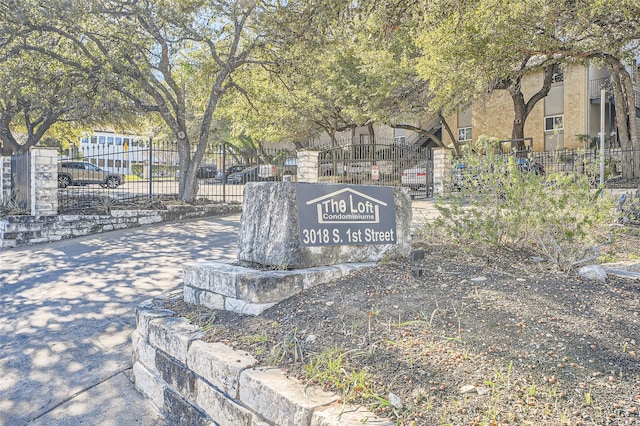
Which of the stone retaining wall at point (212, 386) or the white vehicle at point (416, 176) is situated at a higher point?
the white vehicle at point (416, 176)

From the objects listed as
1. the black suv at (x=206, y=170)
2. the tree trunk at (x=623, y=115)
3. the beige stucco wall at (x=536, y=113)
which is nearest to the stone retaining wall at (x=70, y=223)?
the black suv at (x=206, y=170)

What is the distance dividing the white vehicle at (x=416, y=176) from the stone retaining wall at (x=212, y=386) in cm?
1385

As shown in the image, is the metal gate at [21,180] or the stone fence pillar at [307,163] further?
the stone fence pillar at [307,163]

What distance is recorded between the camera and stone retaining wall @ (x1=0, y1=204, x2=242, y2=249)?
387 inches

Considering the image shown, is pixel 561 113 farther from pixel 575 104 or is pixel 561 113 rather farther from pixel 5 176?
pixel 5 176

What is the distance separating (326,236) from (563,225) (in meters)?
2.15

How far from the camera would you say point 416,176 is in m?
17.0

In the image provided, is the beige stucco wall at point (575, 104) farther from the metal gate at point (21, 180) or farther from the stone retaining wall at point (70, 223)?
the metal gate at point (21, 180)

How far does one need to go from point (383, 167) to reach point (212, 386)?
1427 cm

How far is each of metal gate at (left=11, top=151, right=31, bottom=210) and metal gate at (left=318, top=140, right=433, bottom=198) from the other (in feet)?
27.1

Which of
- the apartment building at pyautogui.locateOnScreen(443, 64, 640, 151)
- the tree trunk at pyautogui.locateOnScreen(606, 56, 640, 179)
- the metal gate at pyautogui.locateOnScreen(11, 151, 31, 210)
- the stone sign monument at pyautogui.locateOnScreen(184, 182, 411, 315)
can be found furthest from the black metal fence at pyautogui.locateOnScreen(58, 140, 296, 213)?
the apartment building at pyautogui.locateOnScreen(443, 64, 640, 151)

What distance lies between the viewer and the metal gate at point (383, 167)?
623 inches

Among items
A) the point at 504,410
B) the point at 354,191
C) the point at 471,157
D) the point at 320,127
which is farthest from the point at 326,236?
the point at 320,127

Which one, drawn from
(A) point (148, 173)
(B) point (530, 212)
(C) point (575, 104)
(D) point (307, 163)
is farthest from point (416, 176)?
(B) point (530, 212)
